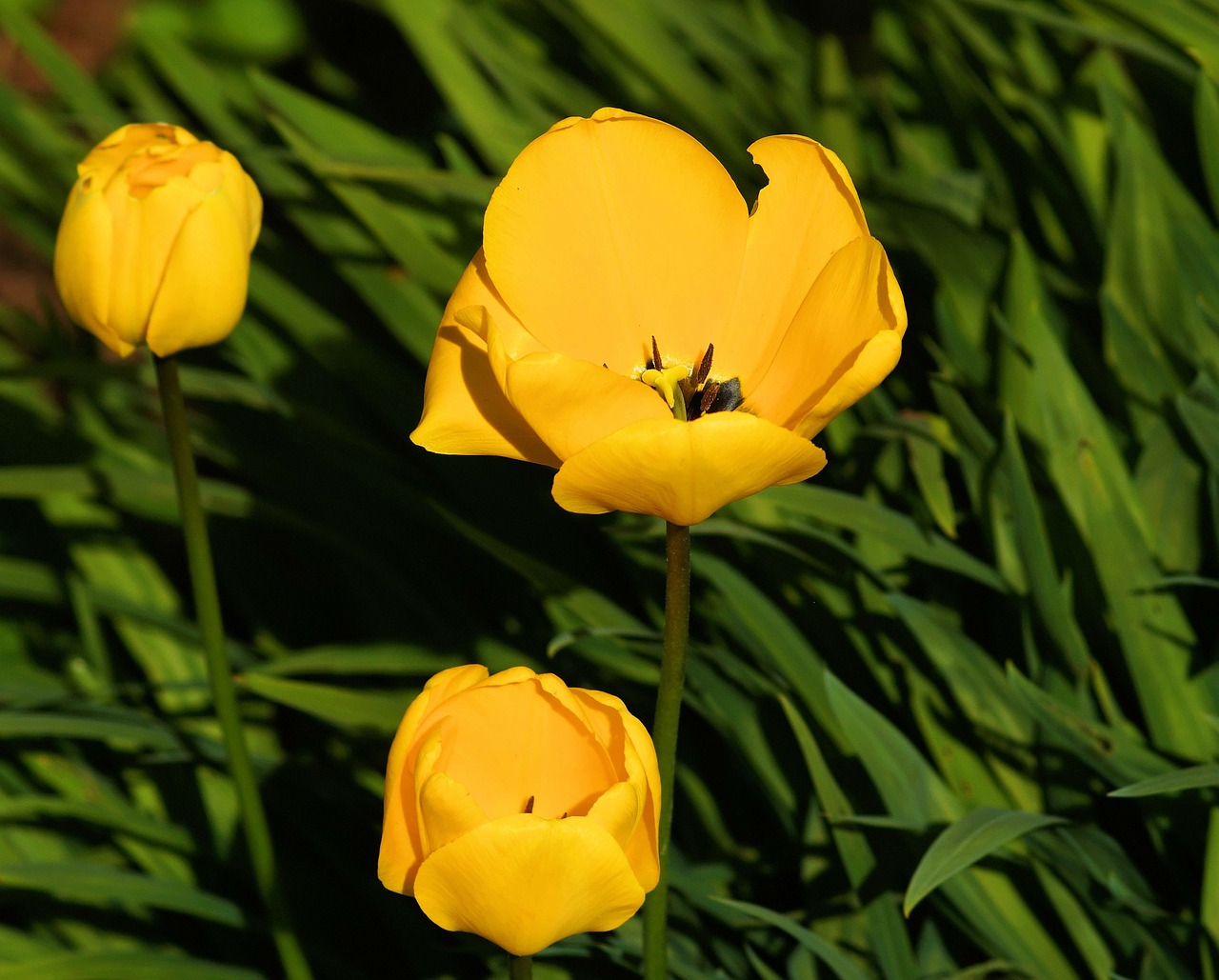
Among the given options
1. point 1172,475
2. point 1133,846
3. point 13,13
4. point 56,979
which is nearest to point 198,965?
point 56,979

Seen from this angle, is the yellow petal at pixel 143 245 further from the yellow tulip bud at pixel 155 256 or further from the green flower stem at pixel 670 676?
the green flower stem at pixel 670 676

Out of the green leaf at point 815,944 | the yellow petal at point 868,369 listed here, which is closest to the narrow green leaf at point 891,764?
the green leaf at point 815,944

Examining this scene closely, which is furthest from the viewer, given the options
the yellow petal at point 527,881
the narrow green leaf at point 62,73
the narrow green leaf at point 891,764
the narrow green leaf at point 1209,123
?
the narrow green leaf at point 62,73

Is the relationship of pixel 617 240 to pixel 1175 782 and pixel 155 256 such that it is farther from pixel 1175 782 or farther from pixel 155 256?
pixel 1175 782

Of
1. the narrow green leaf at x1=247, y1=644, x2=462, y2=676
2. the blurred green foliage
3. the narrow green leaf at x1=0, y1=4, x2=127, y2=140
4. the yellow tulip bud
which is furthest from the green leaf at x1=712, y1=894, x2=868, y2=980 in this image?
the narrow green leaf at x1=0, y1=4, x2=127, y2=140

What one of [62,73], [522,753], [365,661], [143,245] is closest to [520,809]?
[522,753]
